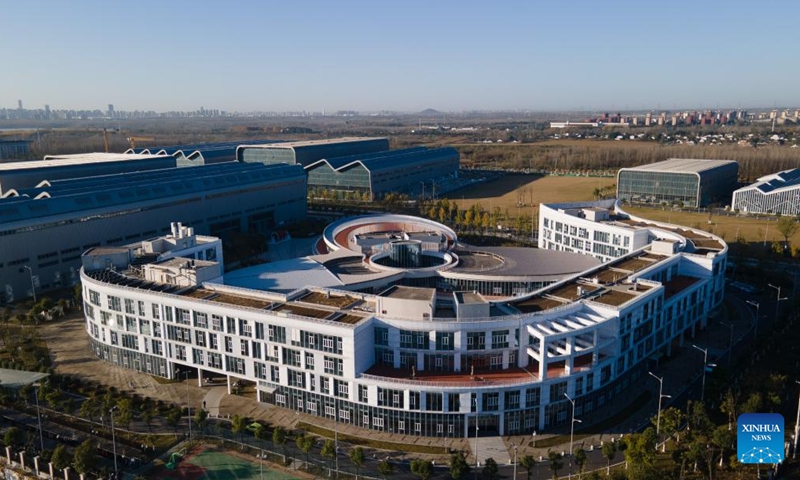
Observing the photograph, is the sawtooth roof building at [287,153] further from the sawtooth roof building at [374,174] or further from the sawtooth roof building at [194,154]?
the sawtooth roof building at [374,174]

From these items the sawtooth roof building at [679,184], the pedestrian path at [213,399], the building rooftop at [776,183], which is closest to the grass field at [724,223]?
the sawtooth roof building at [679,184]

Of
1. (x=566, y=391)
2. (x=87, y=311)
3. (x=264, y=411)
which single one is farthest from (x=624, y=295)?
(x=87, y=311)

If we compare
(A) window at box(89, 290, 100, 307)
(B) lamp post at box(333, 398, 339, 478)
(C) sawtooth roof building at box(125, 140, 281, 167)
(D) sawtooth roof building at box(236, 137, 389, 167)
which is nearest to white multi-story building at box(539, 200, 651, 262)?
(B) lamp post at box(333, 398, 339, 478)

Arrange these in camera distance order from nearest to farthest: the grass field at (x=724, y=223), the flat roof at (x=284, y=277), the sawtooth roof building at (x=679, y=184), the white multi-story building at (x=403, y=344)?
1. the white multi-story building at (x=403, y=344)
2. the flat roof at (x=284, y=277)
3. the grass field at (x=724, y=223)
4. the sawtooth roof building at (x=679, y=184)

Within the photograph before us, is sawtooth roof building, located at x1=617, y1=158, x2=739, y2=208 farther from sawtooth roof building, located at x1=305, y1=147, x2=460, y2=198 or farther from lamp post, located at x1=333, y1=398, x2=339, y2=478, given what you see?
lamp post, located at x1=333, y1=398, x2=339, y2=478

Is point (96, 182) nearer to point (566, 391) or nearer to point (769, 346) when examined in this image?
point (566, 391)

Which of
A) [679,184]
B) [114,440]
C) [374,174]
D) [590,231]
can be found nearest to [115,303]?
[114,440]
